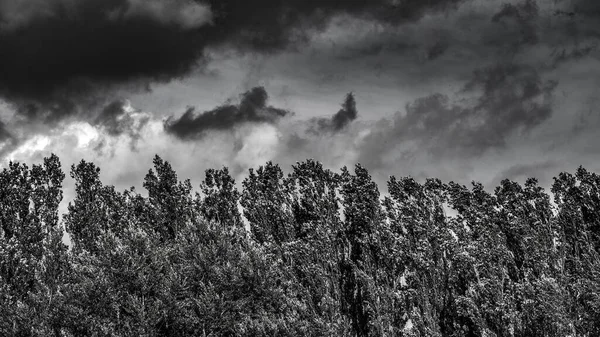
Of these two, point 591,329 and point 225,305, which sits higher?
point 225,305

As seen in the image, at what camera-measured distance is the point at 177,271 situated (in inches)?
935

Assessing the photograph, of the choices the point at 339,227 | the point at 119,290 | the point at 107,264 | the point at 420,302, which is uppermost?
Answer: the point at 339,227

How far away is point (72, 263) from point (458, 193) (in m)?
27.3

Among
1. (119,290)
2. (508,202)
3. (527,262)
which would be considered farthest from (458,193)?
(119,290)

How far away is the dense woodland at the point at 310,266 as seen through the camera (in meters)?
20.3

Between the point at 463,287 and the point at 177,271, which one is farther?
the point at 177,271

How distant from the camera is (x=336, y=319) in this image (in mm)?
21766

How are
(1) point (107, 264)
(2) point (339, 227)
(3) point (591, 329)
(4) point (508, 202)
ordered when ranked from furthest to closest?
(4) point (508, 202)
(2) point (339, 227)
(1) point (107, 264)
(3) point (591, 329)

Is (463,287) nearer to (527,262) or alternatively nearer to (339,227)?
(527,262)

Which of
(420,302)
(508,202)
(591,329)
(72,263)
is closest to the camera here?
(591,329)

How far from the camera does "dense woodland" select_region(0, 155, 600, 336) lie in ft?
66.5

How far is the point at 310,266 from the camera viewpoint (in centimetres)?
2434

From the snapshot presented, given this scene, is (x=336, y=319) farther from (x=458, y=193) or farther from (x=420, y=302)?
(x=458, y=193)

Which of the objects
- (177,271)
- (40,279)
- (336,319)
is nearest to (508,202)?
(336,319)
